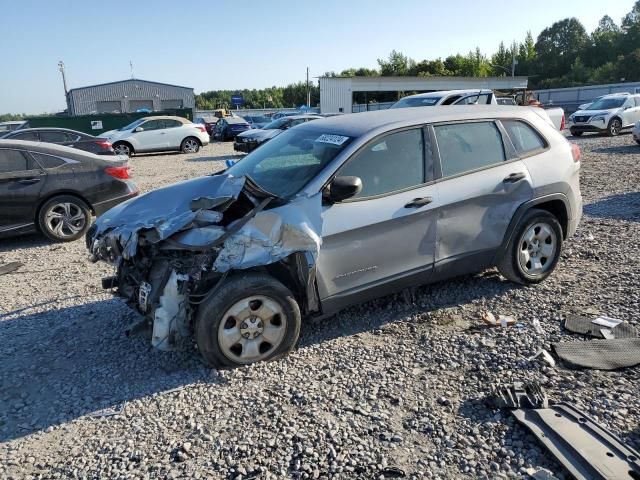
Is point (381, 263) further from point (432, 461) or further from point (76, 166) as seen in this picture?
point (76, 166)

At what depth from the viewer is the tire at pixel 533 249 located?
486 centimetres

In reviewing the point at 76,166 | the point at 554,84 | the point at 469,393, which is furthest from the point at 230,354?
the point at 554,84

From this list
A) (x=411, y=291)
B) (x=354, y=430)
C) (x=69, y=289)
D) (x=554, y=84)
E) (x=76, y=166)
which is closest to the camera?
(x=354, y=430)

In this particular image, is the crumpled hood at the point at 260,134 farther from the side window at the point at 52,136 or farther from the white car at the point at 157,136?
the side window at the point at 52,136

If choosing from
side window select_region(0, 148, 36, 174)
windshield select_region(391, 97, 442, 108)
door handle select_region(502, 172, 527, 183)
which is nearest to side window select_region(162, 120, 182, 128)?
windshield select_region(391, 97, 442, 108)

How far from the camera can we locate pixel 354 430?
3.06 metres

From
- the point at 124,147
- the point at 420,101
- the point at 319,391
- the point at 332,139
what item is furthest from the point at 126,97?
the point at 319,391

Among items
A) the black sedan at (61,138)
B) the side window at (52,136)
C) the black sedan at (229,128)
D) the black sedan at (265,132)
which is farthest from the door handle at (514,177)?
the black sedan at (229,128)

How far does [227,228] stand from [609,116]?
69.5 ft

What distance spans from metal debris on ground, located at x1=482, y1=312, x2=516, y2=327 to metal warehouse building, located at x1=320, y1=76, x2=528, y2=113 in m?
39.7

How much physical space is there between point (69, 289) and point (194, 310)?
8.71 ft

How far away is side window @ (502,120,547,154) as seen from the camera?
4.88m

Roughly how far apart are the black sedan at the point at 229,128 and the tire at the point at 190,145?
636cm

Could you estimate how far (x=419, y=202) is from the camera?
13.7 ft
